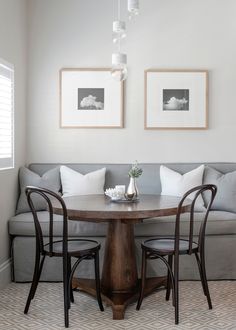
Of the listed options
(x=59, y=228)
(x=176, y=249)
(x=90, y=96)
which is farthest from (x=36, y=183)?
(x=176, y=249)

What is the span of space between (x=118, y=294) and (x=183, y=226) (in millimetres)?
956

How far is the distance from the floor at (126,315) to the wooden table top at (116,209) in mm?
682

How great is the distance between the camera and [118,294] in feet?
10.4

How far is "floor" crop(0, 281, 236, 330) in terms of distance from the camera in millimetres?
2914

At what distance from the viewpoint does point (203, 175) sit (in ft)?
14.3

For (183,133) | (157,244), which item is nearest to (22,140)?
(183,133)

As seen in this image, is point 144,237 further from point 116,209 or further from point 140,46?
point 140,46

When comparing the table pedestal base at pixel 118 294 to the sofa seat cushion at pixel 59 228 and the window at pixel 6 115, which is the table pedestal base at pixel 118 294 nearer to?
the sofa seat cushion at pixel 59 228

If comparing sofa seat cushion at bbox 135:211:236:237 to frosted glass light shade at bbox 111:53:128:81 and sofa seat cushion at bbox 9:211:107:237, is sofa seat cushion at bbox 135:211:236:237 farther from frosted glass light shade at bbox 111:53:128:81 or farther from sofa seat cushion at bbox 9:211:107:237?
frosted glass light shade at bbox 111:53:128:81

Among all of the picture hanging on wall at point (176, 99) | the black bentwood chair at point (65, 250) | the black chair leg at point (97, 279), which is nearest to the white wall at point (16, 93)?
the black bentwood chair at point (65, 250)

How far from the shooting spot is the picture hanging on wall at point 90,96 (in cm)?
455

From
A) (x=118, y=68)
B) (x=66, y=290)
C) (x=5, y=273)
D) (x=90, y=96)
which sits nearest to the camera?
(x=66, y=290)

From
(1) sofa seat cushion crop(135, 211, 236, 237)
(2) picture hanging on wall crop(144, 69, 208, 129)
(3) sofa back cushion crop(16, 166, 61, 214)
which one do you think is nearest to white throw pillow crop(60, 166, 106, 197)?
(3) sofa back cushion crop(16, 166, 61, 214)

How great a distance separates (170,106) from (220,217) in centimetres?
131
